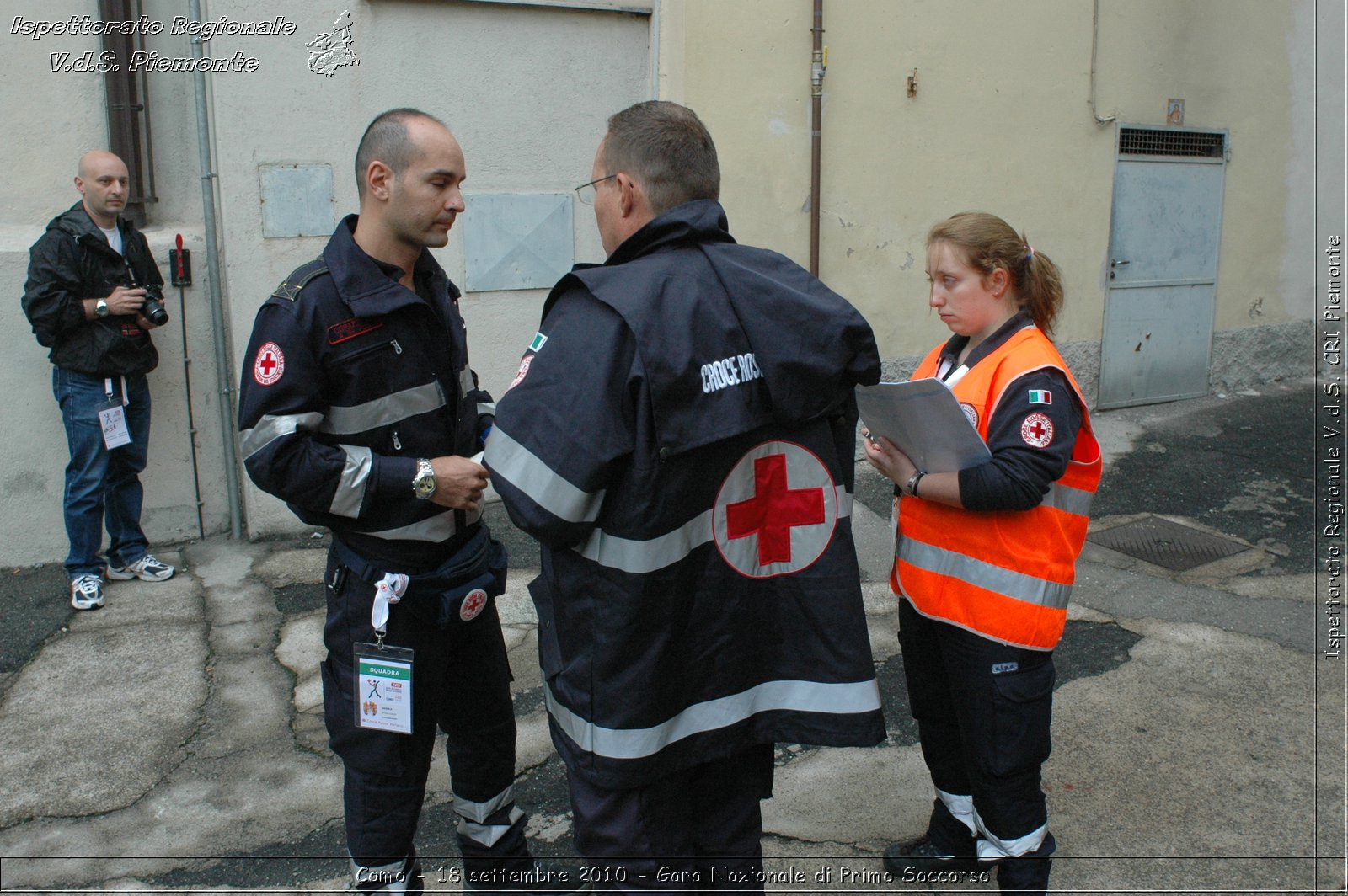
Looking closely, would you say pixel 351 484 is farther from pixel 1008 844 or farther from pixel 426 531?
pixel 1008 844

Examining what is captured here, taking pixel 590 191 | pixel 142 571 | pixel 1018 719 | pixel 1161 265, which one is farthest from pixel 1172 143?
pixel 142 571

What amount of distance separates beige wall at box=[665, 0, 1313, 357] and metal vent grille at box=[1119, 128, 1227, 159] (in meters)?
0.10

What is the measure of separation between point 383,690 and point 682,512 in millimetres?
968

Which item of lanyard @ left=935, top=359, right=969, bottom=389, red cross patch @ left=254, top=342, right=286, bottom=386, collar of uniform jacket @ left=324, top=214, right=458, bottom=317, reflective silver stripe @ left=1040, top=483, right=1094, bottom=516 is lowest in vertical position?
reflective silver stripe @ left=1040, top=483, right=1094, bottom=516

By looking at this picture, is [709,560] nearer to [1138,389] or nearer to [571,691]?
[571,691]

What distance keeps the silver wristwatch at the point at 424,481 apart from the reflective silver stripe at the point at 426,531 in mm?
122

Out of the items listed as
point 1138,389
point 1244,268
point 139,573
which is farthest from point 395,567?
point 1244,268

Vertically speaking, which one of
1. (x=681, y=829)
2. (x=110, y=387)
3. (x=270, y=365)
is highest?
(x=270, y=365)

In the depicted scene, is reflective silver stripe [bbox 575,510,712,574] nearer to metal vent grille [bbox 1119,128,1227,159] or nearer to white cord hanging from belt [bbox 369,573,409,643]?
white cord hanging from belt [bbox 369,573,409,643]

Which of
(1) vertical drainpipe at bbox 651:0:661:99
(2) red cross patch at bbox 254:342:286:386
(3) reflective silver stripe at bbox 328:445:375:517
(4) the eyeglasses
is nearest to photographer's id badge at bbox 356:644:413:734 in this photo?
(3) reflective silver stripe at bbox 328:445:375:517

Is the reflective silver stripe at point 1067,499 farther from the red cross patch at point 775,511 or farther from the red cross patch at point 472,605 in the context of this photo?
the red cross patch at point 472,605

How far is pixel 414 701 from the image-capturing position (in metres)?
2.60

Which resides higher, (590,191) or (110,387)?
(590,191)

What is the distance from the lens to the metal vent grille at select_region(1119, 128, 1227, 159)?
8164mm
